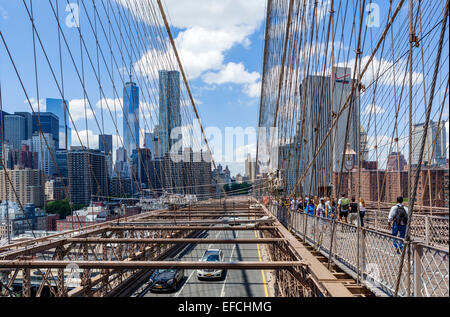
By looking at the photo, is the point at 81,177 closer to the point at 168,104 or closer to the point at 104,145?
the point at 104,145

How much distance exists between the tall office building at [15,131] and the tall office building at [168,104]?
8392 mm

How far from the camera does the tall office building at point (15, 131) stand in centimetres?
945

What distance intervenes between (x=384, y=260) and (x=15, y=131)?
9887 mm

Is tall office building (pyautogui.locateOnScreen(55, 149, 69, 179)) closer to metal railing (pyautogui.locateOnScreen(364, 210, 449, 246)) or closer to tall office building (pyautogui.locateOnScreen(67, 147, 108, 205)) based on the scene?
tall office building (pyautogui.locateOnScreen(67, 147, 108, 205))

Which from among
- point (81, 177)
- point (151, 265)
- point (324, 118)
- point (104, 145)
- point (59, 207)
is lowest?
point (151, 265)

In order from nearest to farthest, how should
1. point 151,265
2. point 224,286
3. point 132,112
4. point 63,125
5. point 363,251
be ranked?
point 363,251, point 151,265, point 63,125, point 132,112, point 224,286

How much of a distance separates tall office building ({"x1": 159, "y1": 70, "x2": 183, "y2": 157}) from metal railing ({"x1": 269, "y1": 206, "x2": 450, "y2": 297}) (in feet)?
45.1

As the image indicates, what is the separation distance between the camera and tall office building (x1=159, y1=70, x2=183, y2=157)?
18.9 meters

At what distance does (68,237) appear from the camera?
6535mm

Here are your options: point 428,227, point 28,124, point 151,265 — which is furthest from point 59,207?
point 428,227

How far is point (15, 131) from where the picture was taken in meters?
9.76

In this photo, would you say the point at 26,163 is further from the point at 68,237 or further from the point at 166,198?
the point at 166,198
